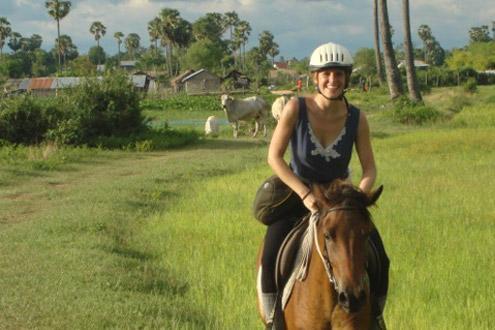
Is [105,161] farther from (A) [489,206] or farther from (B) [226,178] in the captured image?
(A) [489,206]

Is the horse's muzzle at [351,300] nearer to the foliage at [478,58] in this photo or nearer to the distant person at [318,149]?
the distant person at [318,149]

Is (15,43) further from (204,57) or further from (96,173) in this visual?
(96,173)

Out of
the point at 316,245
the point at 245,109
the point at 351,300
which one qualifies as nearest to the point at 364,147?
the point at 316,245

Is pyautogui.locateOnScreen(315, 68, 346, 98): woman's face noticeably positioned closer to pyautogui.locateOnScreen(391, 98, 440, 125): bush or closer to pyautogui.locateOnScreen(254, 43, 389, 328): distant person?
pyautogui.locateOnScreen(254, 43, 389, 328): distant person

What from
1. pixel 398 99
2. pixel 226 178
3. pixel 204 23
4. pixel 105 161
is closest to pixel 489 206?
pixel 226 178

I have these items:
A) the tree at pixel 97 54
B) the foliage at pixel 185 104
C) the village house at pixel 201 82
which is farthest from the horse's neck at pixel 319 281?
the tree at pixel 97 54

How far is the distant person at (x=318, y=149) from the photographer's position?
15.1 ft

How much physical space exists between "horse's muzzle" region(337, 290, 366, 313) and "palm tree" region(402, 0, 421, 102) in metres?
28.8

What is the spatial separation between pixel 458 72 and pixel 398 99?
142 ft

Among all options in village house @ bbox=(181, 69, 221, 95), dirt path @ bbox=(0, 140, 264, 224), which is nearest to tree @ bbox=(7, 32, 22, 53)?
village house @ bbox=(181, 69, 221, 95)

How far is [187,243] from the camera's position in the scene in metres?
9.79

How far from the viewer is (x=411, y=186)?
14.0 metres

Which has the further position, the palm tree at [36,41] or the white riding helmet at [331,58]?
the palm tree at [36,41]

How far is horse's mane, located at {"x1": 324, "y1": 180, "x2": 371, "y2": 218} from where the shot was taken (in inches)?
157
